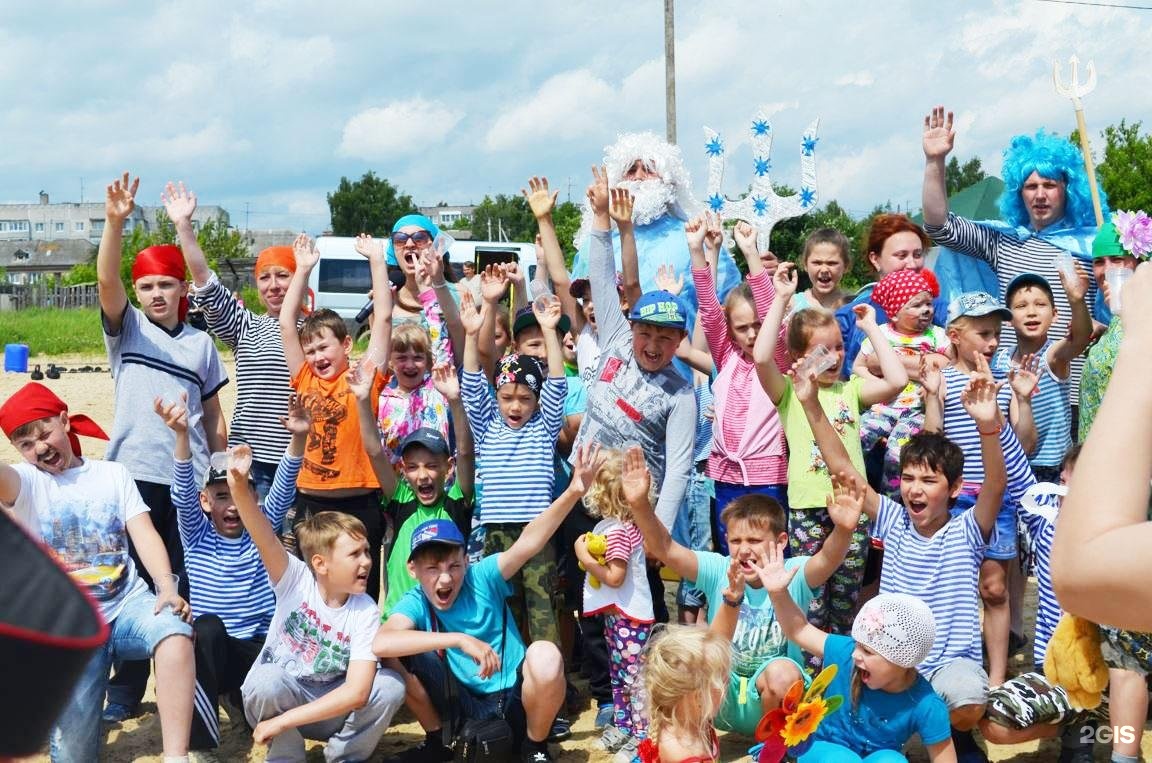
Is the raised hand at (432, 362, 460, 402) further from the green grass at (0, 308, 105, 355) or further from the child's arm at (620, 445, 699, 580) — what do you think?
the green grass at (0, 308, 105, 355)

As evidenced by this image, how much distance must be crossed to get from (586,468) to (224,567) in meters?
1.68

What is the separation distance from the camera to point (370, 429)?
517cm

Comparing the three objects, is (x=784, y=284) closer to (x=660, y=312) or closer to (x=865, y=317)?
(x=865, y=317)

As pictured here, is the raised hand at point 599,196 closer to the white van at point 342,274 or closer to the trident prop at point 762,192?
the trident prop at point 762,192

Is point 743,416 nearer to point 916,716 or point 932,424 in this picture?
point 932,424

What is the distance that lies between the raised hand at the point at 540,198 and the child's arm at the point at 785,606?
2.45m

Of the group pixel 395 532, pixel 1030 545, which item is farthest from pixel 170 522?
pixel 1030 545

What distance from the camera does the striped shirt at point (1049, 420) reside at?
531 cm

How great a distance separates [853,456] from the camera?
4.92 m

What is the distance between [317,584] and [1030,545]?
301 cm

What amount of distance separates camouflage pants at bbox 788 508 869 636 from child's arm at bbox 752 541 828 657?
0.72 metres

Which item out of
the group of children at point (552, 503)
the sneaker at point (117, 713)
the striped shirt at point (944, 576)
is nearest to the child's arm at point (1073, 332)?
the group of children at point (552, 503)

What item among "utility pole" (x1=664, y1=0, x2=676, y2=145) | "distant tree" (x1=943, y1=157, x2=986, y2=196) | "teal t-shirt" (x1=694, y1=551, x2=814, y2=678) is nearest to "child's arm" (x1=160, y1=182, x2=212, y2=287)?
"teal t-shirt" (x1=694, y1=551, x2=814, y2=678)

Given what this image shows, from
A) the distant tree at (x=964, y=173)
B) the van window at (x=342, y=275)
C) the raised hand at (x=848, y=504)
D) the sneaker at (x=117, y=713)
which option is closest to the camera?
the raised hand at (x=848, y=504)
